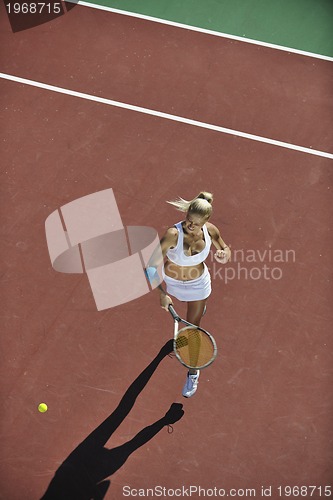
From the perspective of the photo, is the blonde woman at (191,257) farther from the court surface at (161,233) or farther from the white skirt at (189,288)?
the court surface at (161,233)

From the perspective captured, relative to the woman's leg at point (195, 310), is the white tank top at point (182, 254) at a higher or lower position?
higher

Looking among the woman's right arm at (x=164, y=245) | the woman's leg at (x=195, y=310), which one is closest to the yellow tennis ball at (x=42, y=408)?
the woman's leg at (x=195, y=310)

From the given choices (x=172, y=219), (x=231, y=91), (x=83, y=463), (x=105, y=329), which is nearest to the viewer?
(x=83, y=463)

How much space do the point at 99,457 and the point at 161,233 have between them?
3.51m

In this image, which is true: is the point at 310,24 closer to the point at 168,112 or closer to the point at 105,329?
the point at 168,112

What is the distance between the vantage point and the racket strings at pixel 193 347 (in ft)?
29.5

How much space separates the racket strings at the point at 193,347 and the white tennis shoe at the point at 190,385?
18.3 inches

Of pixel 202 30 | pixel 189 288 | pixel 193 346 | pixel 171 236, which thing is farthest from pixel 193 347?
pixel 202 30

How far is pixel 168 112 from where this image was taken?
37.7 feet

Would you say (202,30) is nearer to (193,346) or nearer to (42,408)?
(193,346)

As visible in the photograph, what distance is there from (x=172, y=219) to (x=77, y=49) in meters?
3.65

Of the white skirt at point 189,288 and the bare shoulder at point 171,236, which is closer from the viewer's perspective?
the bare shoulder at point 171,236

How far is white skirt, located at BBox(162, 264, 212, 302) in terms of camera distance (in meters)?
9.12

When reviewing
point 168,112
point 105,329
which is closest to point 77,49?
point 168,112
